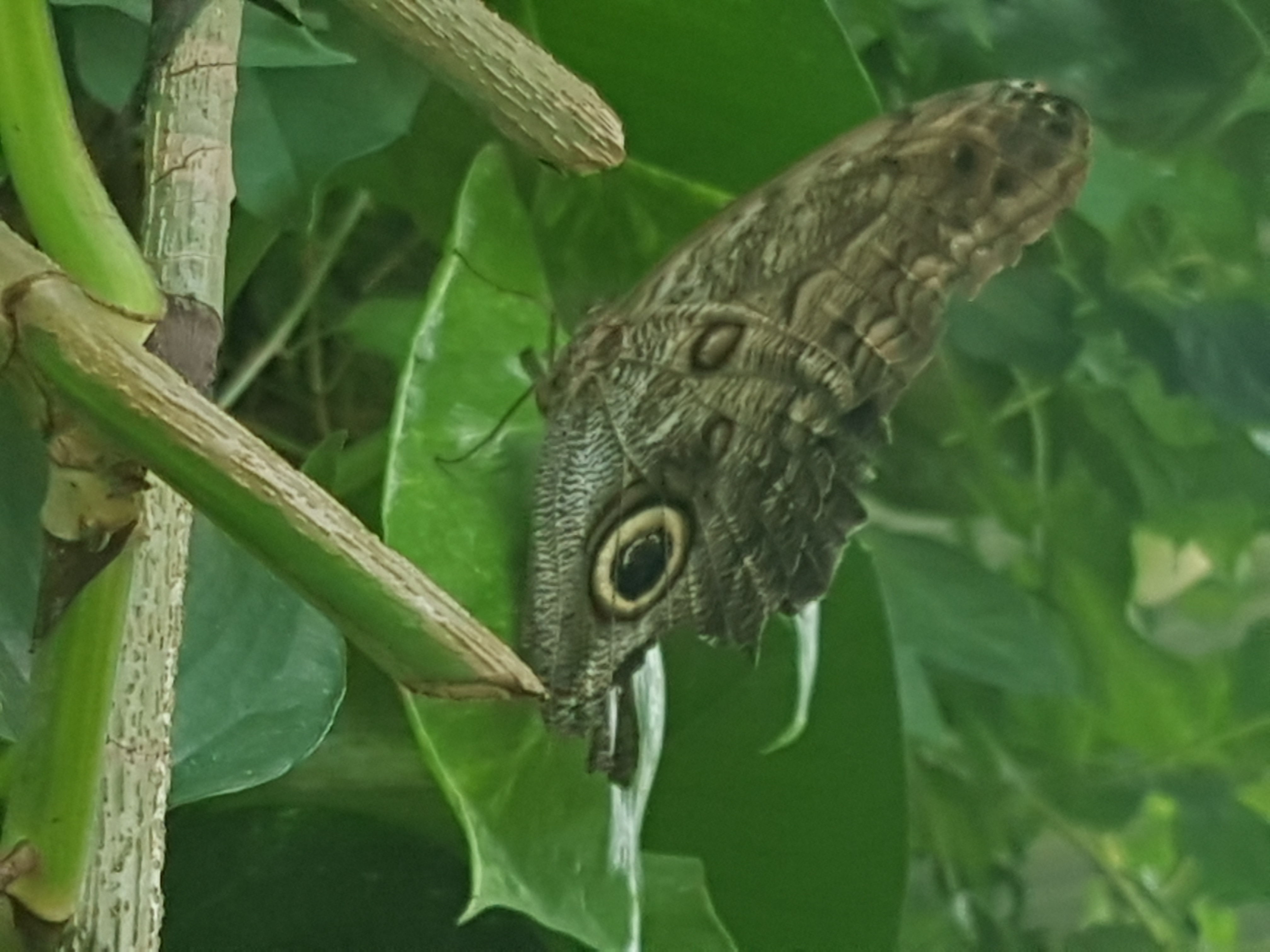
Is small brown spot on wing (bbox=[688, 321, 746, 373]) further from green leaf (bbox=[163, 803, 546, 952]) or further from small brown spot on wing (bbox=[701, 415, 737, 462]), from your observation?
green leaf (bbox=[163, 803, 546, 952])

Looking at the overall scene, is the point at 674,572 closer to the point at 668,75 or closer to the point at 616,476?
the point at 616,476

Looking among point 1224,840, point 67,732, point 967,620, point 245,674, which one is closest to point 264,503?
point 67,732

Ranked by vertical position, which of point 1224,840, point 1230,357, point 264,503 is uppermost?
point 264,503

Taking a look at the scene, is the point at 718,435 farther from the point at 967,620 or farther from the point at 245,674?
the point at 967,620

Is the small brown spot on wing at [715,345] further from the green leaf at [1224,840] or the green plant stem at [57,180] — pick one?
the green leaf at [1224,840]

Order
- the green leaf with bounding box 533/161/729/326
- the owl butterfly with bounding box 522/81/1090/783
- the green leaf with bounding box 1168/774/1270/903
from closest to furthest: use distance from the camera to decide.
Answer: the owl butterfly with bounding box 522/81/1090/783 < the green leaf with bounding box 533/161/729/326 < the green leaf with bounding box 1168/774/1270/903

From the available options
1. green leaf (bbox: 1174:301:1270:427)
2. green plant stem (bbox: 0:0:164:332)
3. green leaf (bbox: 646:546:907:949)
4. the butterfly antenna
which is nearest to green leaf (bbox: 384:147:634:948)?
the butterfly antenna
